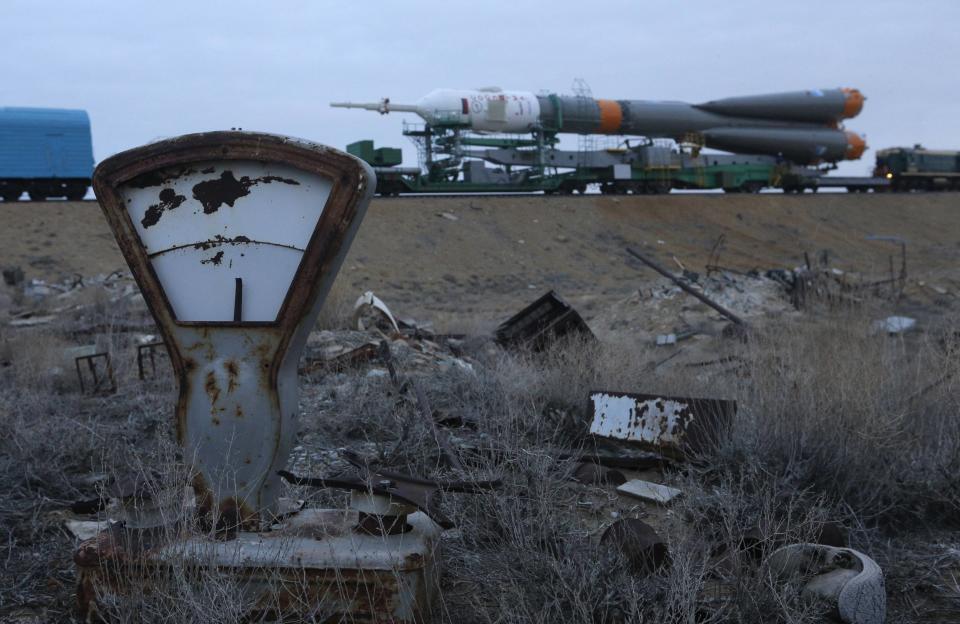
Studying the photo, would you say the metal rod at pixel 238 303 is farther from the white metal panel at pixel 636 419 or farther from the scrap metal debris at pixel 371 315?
the scrap metal debris at pixel 371 315

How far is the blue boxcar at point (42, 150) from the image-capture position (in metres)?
24.5

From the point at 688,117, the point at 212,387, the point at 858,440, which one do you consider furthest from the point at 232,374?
the point at 688,117

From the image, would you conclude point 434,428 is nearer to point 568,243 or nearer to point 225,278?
point 225,278

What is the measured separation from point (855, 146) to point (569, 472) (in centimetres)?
3914

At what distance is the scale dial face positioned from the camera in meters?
2.97

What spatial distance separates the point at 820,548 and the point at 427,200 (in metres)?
25.8

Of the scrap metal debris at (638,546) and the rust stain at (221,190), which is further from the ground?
the rust stain at (221,190)

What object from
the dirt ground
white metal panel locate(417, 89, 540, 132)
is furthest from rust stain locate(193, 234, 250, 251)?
white metal panel locate(417, 89, 540, 132)

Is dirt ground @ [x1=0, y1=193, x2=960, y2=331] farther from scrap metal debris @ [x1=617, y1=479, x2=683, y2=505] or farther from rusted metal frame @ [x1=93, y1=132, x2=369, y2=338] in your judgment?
rusted metal frame @ [x1=93, y1=132, x2=369, y2=338]

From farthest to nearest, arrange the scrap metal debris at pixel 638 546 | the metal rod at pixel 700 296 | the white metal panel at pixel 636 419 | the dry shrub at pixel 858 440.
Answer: the metal rod at pixel 700 296
the white metal panel at pixel 636 419
the dry shrub at pixel 858 440
the scrap metal debris at pixel 638 546

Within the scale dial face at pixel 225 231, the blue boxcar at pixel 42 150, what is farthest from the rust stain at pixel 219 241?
the blue boxcar at pixel 42 150

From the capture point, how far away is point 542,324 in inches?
359

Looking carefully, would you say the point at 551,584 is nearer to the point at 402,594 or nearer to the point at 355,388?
the point at 402,594

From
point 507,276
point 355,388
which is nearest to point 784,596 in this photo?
point 355,388
